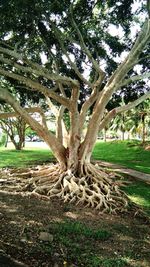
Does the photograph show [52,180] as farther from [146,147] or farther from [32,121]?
[146,147]

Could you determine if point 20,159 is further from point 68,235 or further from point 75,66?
point 68,235

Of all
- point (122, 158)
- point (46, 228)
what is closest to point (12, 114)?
point (46, 228)

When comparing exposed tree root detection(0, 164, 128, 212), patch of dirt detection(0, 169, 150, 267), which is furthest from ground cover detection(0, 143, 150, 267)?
exposed tree root detection(0, 164, 128, 212)

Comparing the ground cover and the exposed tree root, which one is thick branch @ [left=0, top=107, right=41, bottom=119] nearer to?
the exposed tree root

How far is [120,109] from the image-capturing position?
15398 mm

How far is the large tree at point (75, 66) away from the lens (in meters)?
12.4

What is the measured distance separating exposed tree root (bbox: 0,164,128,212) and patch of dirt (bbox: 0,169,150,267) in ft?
1.51

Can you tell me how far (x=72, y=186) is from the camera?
42.9 ft

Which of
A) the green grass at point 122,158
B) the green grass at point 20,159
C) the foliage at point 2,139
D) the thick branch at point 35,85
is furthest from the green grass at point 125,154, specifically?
the foliage at point 2,139

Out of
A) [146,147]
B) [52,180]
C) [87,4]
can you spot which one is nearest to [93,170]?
[52,180]

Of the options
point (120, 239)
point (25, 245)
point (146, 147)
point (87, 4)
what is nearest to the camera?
point (25, 245)

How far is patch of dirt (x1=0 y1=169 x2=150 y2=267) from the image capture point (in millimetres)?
7859

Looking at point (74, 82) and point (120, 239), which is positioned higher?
point (74, 82)

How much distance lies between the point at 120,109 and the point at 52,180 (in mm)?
3904
